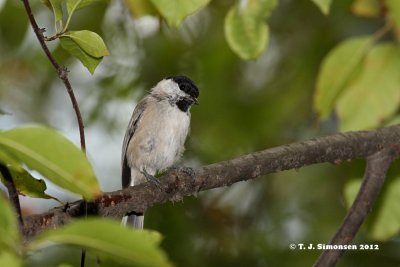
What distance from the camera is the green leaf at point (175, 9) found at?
74.9 inches

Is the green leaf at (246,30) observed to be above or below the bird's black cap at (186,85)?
below

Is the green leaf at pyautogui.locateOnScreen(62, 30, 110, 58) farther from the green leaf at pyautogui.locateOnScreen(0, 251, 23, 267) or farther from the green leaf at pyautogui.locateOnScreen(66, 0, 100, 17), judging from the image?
the green leaf at pyautogui.locateOnScreen(0, 251, 23, 267)

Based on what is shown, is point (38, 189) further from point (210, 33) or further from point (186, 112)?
point (210, 33)

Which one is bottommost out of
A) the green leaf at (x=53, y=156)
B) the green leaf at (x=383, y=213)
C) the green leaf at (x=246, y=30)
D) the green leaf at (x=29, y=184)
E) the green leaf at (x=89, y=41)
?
the green leaf at (x=53, y=156)

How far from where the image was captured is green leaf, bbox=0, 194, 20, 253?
1.03 meters

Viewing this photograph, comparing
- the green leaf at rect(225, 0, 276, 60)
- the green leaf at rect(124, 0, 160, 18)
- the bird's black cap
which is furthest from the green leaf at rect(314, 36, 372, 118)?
the bird's black cap

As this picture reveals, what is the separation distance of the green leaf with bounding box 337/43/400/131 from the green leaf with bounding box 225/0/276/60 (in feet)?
2.42

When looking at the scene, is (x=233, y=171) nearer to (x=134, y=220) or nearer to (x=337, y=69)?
(x=337, y=69)

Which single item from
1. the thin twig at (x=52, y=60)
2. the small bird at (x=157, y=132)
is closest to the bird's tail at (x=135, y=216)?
the small bird at (x=157, y=132)

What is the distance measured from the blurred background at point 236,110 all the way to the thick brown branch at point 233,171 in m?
2.17

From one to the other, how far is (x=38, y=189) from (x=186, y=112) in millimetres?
2485

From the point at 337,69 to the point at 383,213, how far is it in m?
0.73

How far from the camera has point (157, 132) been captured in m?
4.12

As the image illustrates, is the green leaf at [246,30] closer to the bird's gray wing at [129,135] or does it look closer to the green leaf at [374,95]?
the green leaf at [374,95]
